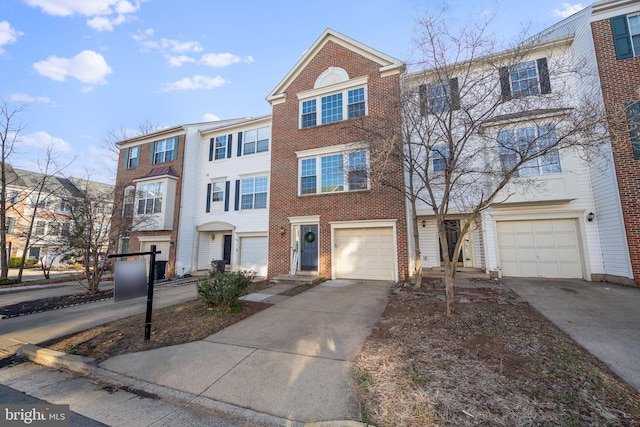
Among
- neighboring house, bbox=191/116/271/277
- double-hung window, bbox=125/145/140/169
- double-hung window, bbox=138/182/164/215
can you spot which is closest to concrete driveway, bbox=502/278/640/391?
neighboring house, bbox=191/116/271/277

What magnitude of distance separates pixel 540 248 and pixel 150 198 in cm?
2061

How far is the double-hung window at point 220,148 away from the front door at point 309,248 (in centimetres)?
787

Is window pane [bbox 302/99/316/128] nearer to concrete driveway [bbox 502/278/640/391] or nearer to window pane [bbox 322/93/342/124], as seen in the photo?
window pane [bbox 322/93/342/124]

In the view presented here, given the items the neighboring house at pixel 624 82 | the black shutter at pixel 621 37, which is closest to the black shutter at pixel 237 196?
the neighboring house at pixel 624 82

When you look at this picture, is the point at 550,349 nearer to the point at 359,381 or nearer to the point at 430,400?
the point at 430,400

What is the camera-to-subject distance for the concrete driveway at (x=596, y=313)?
4028 mm

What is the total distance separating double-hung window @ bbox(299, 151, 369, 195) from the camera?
11.2 m

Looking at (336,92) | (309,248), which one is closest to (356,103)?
(336,92)

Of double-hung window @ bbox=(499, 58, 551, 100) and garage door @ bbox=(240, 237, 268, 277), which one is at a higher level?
double-hung window @ bbox=(499, 58, 551, 100)

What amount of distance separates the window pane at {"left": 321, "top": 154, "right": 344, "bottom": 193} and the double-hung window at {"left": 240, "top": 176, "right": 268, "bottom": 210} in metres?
4.01

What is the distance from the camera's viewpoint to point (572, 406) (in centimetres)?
281

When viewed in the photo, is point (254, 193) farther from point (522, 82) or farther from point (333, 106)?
point (522, 82)

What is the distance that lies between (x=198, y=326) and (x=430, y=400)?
4955 millimetres

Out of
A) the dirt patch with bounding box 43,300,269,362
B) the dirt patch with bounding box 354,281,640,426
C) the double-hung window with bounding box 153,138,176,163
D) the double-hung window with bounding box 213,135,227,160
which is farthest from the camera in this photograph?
the double-hung window with bounding box 153,138,176,163
